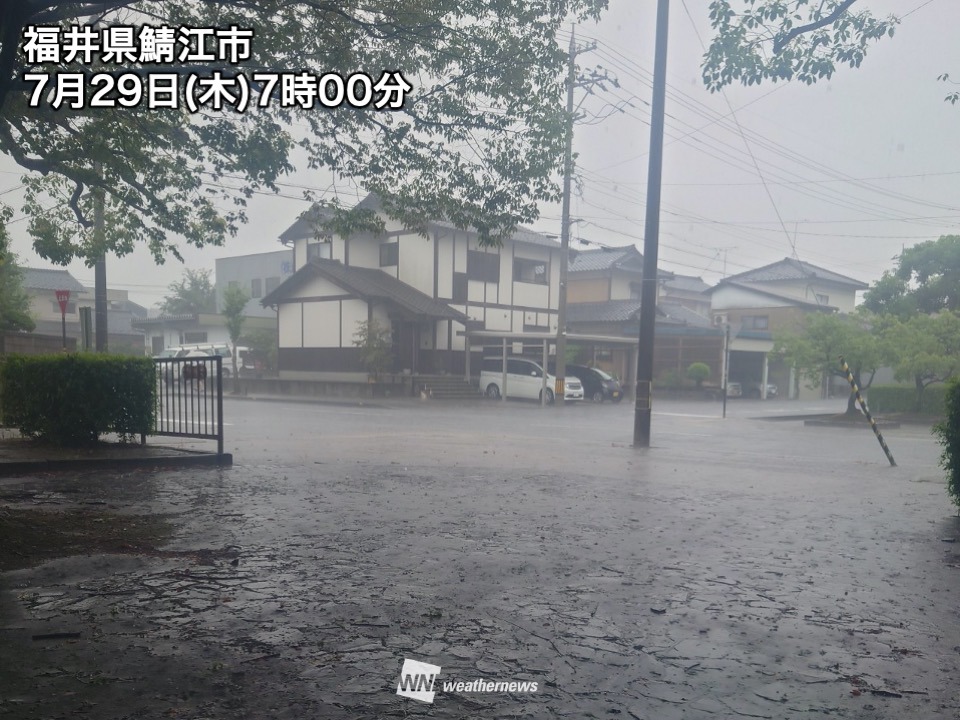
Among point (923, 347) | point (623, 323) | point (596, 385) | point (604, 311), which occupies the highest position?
point (604, 311)

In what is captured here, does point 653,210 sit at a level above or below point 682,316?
above

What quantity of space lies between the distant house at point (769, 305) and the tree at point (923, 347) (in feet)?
38.1

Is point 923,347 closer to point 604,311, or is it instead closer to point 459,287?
point 459,287

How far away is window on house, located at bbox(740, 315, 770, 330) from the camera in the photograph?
159ft

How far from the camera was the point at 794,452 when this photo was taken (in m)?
14.8

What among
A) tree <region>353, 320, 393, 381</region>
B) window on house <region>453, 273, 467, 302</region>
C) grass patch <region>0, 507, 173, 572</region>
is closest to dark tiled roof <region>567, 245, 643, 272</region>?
window on house <region>453, 273, 467, 302</region>

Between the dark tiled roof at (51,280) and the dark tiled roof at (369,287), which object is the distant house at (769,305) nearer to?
the dark tiled roof at (369,287)

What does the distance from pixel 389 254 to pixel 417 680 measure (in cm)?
3395

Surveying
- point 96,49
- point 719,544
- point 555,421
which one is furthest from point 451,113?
point 555,421

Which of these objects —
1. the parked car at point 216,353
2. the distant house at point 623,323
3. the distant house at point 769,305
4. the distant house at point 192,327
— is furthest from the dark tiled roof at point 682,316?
the distant house at point 192,327

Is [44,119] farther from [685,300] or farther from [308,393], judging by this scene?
[685,300]

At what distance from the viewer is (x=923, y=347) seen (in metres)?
25.2

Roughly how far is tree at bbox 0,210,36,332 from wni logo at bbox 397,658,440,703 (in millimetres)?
21419

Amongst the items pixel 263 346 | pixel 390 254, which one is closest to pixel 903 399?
pixel 390 254
